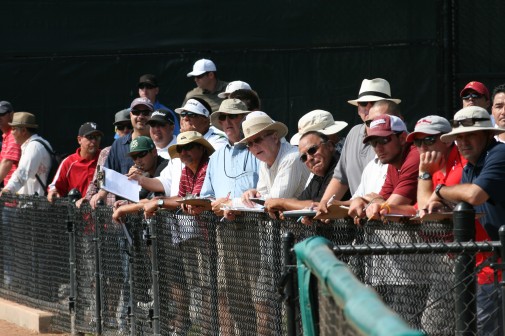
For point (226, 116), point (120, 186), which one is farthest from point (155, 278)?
point (226, 116)

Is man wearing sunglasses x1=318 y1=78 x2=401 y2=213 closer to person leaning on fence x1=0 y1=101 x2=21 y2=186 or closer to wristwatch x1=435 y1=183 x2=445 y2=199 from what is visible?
wristwatch x1=435 y1=183 x2=445 y2=199

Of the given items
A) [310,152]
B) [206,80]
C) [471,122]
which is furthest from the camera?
[206,80]

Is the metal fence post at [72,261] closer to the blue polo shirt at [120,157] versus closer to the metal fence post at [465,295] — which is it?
the blue polo shirt at [120,157]

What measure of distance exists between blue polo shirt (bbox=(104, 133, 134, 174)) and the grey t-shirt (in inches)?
126

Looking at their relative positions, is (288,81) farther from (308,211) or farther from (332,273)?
(332,273)

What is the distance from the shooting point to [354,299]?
8.00 ft

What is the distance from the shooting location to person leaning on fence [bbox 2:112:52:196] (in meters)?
11.9

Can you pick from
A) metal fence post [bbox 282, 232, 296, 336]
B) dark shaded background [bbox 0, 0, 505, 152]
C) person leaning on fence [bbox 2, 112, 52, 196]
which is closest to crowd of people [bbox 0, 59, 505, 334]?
metal fence post [bbox 282, 232, 296, 336]

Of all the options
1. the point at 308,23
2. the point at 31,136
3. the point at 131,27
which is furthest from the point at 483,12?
the point at 31,136

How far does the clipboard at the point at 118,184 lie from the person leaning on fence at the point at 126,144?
1089 mm

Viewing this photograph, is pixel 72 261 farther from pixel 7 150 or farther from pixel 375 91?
pixel 375 91

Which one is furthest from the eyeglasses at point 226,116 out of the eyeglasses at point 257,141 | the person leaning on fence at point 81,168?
the person leaning on fence at point 81,168

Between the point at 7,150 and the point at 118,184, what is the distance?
14.9 feet

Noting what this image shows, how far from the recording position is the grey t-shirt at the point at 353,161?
714 cm
